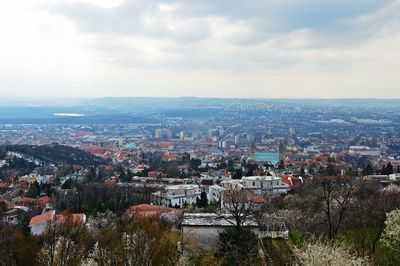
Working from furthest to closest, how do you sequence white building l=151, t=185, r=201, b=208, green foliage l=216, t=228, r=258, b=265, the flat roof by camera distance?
white building l=151, t=185, r=201, b=208
the flat roof
green foliage l=216, t=228, r=258, b=265

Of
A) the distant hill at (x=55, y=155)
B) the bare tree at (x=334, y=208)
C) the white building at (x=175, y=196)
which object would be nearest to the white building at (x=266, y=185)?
the white building at (x=175, y=196)

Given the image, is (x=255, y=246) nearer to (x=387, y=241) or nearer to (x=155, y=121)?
(x=387, y=241)

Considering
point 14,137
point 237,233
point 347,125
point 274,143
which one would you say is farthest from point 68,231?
point 347,125

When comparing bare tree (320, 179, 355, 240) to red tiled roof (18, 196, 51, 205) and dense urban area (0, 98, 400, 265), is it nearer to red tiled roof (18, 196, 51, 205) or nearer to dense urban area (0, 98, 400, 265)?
dense urban area (0, 98, 400, 265)

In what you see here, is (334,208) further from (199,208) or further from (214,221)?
(199,208)

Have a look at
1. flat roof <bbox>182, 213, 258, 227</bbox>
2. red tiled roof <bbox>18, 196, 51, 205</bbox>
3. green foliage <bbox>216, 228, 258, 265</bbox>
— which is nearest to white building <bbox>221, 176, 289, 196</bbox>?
red tiled roof <bbox>18, 196, 51, 205</bbox>
